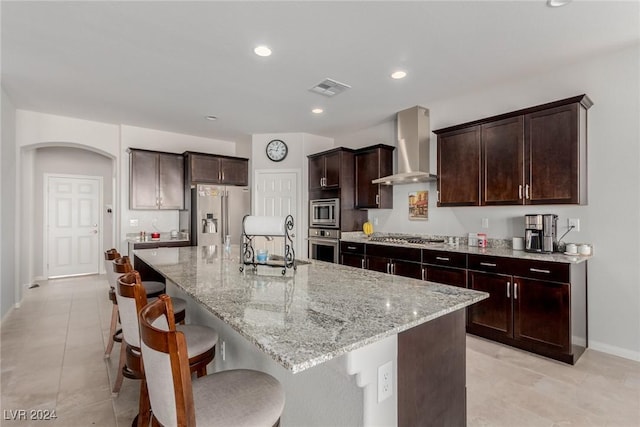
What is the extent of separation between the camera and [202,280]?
75.1 inches

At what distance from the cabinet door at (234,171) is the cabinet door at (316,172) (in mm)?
1309

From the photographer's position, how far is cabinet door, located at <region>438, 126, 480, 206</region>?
362 centimetres

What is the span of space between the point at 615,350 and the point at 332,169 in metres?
3.86

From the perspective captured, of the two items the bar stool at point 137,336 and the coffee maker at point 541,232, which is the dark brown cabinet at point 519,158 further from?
the bar stool at point 137,336

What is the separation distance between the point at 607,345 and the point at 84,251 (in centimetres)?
841

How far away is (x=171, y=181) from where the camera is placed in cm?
552

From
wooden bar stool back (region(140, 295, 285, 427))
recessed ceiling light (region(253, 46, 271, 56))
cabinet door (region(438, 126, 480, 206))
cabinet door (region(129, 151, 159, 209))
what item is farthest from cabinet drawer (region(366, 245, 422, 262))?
cabinet door (region(129, 151, 159, 209))

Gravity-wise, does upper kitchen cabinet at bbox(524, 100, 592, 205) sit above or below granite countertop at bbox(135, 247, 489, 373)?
above

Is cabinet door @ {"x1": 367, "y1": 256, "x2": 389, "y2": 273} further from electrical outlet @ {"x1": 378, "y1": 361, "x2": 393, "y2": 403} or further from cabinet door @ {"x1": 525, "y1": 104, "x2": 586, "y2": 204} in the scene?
electrical outlet @ {"x1": 378, "y1": 361, "x2": 393, "y2": 403}

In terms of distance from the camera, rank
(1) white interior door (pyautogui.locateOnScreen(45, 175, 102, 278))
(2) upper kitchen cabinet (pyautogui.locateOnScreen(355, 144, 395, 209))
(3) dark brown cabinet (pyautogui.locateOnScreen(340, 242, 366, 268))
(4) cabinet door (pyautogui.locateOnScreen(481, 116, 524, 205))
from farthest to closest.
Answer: (1) white interior door (pyautogui.locateOnScreen(45, 175, 102, 278))
(2) upper kitchen cabinet (pyautogui.locateOnScreen(355, 144, 395, 209))
(3) dark brown cabinet (pyautogui.locateOnScreen(340, 242, 366, 268))
(4) cabinet door (pyautogui.locateOnScreen(481, 116, 524, 205))

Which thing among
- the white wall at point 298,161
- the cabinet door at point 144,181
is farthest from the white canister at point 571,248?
the cabinet door at point 144,181

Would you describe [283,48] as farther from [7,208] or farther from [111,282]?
[7,208]

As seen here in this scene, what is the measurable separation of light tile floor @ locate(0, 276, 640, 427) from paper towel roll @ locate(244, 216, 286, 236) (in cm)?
138

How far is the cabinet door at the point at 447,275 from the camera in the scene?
11.1ft
